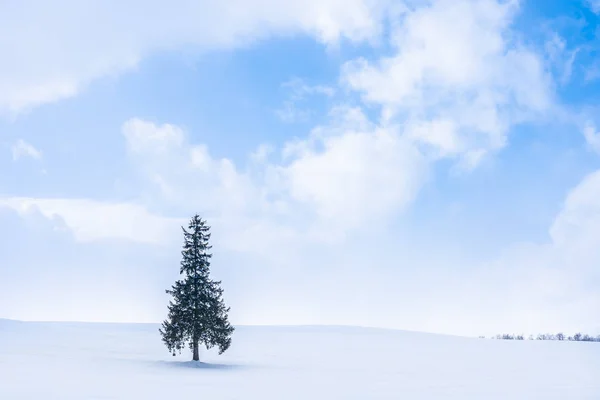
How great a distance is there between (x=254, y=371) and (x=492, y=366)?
22604 mm

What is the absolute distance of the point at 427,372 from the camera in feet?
142

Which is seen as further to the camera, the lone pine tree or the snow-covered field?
the lone pine tree

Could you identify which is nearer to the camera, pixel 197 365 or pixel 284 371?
pixel 284 371

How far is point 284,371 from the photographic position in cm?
4016

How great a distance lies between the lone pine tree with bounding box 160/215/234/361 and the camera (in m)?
42.7

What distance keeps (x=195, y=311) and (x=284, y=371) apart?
8.07 metres

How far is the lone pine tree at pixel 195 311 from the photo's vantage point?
42719mm

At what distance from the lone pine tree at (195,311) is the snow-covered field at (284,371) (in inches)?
73.2

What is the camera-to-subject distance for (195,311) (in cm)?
4288

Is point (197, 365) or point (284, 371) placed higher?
point (197, 365)

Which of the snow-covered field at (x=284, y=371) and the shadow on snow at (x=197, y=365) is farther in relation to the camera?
the shadow on snow at (x=197, y=365)

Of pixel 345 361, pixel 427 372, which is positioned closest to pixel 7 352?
pixel 345 361

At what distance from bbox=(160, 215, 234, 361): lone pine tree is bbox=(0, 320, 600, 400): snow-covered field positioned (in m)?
1.86

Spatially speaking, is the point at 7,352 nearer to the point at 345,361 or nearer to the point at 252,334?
the point at 345,361
